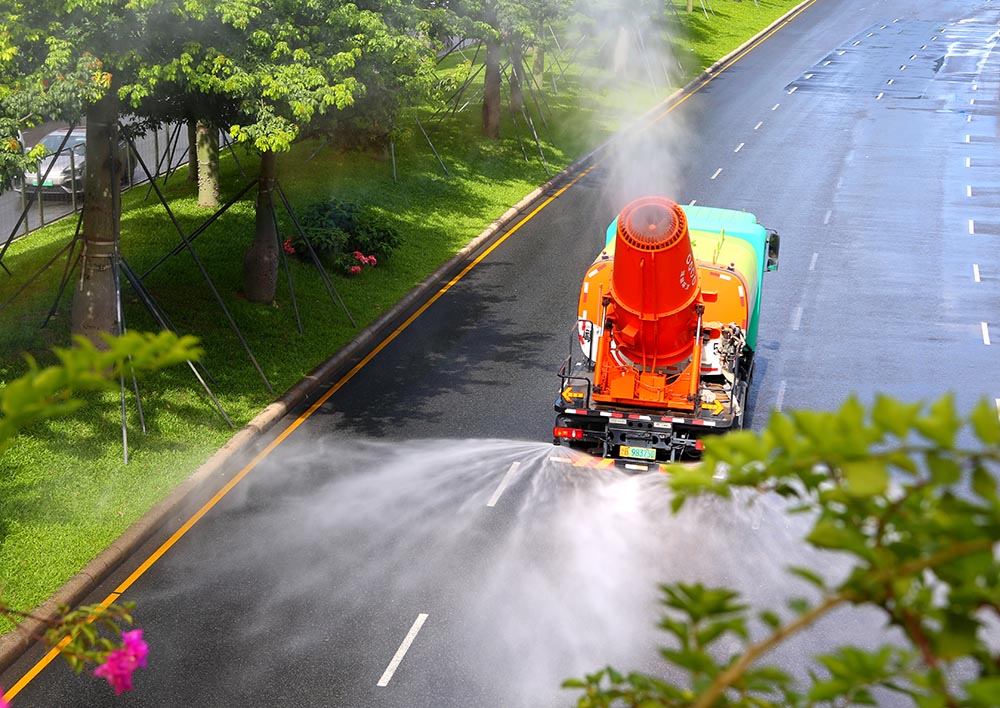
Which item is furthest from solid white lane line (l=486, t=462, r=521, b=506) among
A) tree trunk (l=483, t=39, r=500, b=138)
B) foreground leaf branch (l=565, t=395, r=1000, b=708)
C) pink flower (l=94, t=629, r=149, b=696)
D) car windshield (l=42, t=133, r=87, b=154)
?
tree trunk (l=483, t=39, r=500, b=138)

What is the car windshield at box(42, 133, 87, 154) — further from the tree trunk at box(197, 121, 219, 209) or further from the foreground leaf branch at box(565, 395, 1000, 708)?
the foreground leaf branch at box(565, 395, 1000, 708)

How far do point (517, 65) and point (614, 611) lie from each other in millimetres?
27635

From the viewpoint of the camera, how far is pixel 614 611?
1380 centimetres

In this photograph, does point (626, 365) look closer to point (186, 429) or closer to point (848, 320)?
point (186, 429)

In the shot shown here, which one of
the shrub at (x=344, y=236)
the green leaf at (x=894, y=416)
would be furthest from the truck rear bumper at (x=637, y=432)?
the green leaf at (x=894, y=416)

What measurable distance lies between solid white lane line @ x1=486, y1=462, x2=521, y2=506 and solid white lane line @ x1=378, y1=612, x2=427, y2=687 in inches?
122

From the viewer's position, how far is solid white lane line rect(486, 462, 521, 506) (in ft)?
54.8

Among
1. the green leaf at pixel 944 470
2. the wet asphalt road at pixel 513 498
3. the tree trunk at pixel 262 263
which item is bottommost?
the wet asphalt road at pixel 513 498

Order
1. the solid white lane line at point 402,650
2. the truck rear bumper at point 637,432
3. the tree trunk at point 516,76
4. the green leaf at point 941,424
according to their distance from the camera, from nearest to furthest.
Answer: the green leaf at point 941,424, the solid white lane line at point 402,650, the truck rear bumper at point 637,432, the tree trunk at point 516,76

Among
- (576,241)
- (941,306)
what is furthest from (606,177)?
(941,306)

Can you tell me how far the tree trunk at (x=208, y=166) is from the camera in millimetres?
28234

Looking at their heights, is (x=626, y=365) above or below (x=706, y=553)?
above

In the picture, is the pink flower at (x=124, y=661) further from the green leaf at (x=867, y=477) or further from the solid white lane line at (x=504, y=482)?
the solid white lane line at (x=504, y=482)

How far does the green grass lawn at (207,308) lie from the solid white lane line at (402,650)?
13.9 feet
